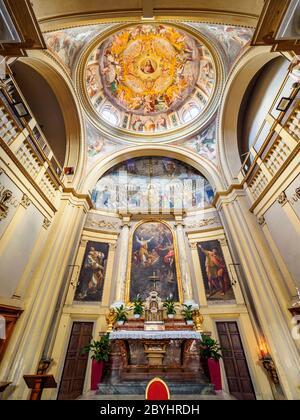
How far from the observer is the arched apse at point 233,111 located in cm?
859

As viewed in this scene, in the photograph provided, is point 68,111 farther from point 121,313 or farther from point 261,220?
point 261,220

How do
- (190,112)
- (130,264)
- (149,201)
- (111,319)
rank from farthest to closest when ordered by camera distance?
(190,112)
(149,201)
(130,264)
(111,319)

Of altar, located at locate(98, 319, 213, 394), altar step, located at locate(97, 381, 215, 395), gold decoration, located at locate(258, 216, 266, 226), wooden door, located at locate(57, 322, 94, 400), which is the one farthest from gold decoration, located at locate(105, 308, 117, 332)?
gold decoration, located at locate(258, 216, 266, 226)

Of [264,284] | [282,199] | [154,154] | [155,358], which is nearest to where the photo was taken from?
[282,199]

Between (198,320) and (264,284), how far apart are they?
2832mm

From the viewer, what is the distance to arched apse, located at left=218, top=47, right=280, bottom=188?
338 inches

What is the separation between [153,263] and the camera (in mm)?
9562

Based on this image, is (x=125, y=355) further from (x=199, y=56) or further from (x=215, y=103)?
(x=199, y=56)

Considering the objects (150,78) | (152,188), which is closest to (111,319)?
(152,188)

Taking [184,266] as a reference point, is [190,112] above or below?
above

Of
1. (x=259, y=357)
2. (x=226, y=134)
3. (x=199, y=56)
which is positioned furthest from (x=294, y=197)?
(x=199, y=56)

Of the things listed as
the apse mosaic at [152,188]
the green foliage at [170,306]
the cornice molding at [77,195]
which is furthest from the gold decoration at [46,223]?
the green foliage at [170,306]

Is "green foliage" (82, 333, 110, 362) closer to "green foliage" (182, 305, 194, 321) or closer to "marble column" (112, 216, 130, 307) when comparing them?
"marble column" (112, 216, 130, 307)

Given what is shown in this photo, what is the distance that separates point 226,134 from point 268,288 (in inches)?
310
